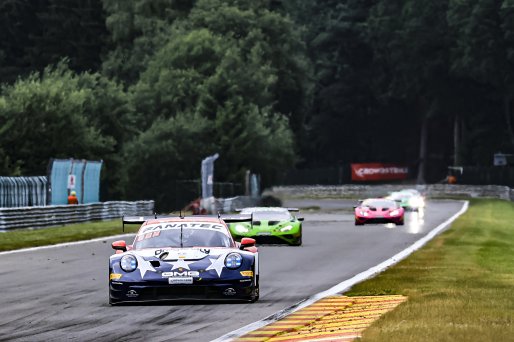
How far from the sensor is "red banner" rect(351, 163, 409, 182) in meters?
131

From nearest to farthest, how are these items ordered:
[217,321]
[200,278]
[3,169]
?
[217,321] < [200,278] < [3,169]

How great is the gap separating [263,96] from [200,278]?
74.5 m

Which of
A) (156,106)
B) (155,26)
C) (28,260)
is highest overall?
(155,26)

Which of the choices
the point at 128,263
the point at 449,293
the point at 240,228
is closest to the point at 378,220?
the point at 240,228

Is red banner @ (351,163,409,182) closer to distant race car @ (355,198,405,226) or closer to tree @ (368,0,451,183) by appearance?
tree @ (368,0,451,183)

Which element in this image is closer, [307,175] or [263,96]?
[263,96]

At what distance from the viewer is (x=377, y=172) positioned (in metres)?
132

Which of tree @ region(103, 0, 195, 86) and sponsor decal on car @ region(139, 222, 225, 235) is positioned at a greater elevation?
tree @ region(103, 0, 195, 86)

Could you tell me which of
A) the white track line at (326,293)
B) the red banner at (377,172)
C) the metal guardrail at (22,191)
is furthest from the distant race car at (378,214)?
the red banner at (377,172)

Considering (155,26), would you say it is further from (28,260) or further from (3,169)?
(28,260)

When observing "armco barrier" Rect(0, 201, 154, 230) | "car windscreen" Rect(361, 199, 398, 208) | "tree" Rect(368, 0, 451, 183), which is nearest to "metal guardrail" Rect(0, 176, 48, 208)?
"armco barrier" Rect(0, 201, 154, 230)

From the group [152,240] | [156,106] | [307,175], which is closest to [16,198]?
[152,240]

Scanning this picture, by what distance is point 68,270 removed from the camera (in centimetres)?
2547

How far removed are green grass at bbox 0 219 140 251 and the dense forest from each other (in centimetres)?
1470
